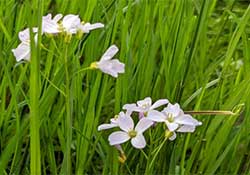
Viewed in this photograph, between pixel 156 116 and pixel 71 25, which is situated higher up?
pixel 71 25

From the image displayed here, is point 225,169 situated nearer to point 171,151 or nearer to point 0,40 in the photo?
point 171,151

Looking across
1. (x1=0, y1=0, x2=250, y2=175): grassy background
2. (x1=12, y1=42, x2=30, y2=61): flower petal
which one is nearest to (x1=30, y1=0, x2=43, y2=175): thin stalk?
(x1=12, y1=42, x2=30, y2=61): flower petal

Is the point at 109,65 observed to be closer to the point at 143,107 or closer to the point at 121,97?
the point at 143,107

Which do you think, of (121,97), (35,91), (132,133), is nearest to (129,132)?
(132,133)

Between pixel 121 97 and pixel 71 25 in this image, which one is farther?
pixel 121 97

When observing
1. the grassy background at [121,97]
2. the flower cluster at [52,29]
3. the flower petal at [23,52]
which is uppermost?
the flower cluster at [52,29]

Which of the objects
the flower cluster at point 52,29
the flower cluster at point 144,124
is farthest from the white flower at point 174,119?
the flower cluster at point 52,29

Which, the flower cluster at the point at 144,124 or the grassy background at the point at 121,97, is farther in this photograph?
the grassy background at the point at 121,97

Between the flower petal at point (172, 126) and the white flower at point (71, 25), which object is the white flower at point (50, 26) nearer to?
the white flower at point (71, 25)

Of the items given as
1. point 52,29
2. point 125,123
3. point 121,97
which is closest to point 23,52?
point 52,29
